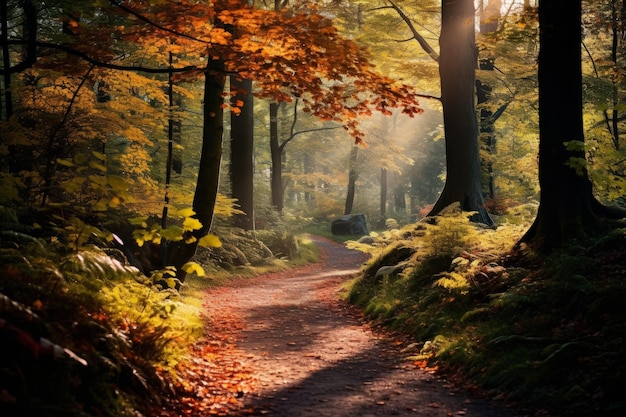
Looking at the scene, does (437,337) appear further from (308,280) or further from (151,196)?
(308,280)

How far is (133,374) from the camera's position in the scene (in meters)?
4.20

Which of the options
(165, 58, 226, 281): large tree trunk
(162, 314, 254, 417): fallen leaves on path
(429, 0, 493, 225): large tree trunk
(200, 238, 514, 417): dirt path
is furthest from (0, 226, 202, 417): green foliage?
(429, 0, 493, 225): large tree trunk

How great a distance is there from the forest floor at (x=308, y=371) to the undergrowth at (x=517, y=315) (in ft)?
1.20

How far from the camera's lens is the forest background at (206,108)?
21.5ft

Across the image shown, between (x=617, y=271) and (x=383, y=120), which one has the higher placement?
(x=383, y=120)

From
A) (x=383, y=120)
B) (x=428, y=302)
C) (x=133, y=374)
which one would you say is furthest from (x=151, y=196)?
(x=383, y=120)

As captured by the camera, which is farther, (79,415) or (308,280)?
(308,280)

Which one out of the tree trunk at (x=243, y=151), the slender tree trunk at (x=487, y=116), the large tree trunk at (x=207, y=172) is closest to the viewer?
the large tree trunk at (x=207, y=172)

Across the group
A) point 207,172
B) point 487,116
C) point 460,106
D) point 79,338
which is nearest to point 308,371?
point 79,338

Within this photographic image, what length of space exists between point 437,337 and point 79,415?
4945 mm

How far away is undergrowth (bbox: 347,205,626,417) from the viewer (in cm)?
471

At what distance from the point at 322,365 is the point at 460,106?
7.08 m

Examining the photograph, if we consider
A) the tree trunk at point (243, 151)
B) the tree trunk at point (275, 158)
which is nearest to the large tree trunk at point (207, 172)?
the tree trunk at point (243, 151)

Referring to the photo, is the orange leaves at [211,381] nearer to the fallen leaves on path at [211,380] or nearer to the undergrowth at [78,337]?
the fallen leaves on path at [211,380]
